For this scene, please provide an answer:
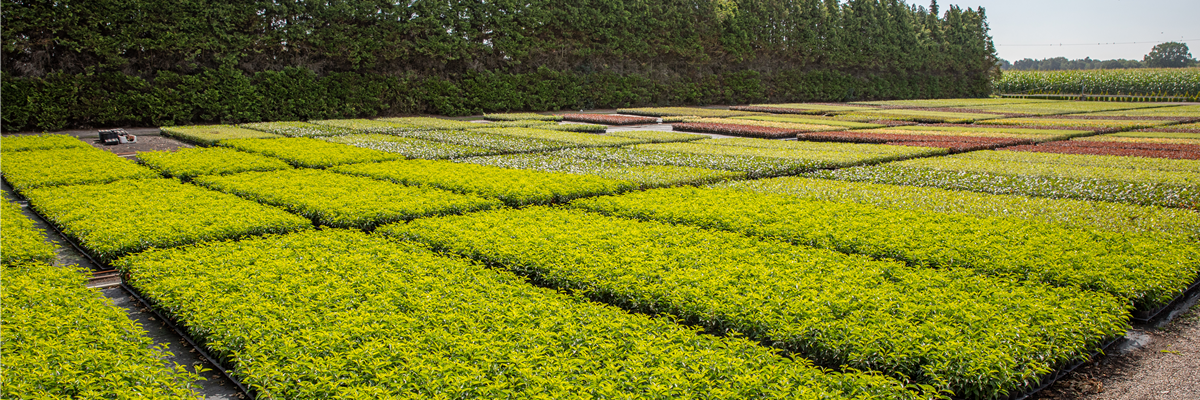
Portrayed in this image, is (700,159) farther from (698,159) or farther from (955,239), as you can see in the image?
(955,239)

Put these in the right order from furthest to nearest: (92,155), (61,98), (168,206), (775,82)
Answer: (775,82) → (61,98) → (92,155) → (168,206)

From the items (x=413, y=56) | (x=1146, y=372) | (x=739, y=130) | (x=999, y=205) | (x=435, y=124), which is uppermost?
(x=413, y=56)

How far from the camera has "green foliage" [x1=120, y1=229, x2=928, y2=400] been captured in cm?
412

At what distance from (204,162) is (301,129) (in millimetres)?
7532

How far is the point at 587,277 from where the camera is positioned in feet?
20.1

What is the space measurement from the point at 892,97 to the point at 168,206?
174 ft

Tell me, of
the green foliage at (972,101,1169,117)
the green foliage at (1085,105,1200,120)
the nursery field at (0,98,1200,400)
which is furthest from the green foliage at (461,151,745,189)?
the green foliage at (1085,105,1200,120)

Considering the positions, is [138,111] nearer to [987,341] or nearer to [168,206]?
[168,206]

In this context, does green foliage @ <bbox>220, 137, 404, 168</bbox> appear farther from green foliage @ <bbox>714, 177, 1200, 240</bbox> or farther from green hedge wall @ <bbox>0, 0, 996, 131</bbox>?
green hedge wall @ <bbox>0, 0, 996, 131</bbox>

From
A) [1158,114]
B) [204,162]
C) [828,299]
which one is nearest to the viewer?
[828,299]

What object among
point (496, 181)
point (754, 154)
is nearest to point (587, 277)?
point (496, 181)

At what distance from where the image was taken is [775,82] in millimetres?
46875

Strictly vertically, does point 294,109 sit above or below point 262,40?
below

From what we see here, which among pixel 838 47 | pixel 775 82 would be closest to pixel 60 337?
pixel 775 82
